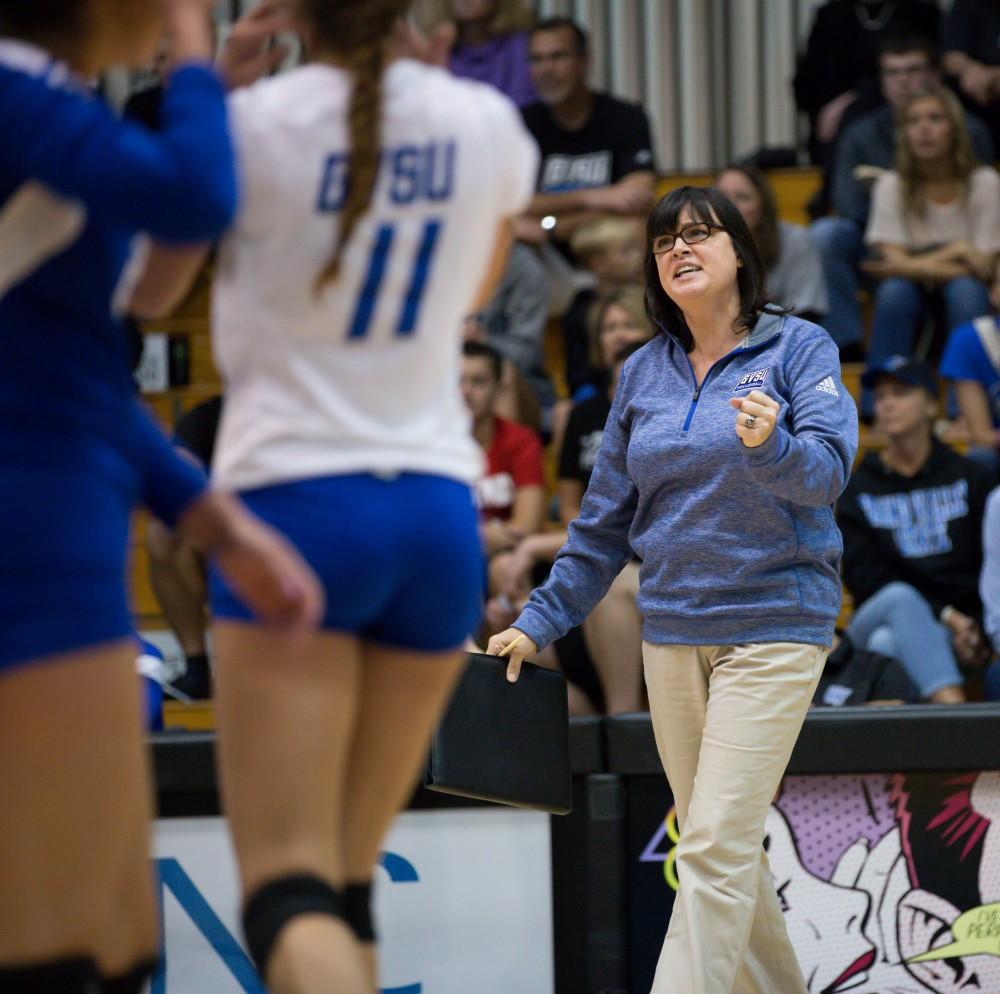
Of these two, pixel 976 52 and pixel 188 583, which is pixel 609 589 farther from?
pixel 976 52

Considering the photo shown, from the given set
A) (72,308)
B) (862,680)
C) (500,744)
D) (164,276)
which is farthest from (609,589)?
(72,308)

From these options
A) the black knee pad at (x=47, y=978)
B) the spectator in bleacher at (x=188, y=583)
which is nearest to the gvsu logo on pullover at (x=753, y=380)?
the black knee pad at (x=47, y=978)

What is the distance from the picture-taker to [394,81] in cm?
191

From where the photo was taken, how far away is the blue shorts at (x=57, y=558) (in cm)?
161

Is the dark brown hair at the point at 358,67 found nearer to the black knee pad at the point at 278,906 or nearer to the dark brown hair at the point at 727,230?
the black knee pad at the point at 278,906

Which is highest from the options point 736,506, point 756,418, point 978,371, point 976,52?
point 976,52

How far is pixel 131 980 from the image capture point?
176 cm

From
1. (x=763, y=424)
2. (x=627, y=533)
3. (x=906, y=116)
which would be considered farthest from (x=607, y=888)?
(x=906, y=116)

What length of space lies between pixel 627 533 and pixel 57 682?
210 centimetres

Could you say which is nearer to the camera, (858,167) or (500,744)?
(500,744)

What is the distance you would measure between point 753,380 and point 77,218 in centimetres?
190

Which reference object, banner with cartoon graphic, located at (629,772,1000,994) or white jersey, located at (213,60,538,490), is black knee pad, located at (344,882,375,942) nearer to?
white jersey, located at (213,60,538,490)

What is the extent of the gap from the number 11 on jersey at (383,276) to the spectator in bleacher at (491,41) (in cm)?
687

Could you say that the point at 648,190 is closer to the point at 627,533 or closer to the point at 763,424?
the point at 627,533
